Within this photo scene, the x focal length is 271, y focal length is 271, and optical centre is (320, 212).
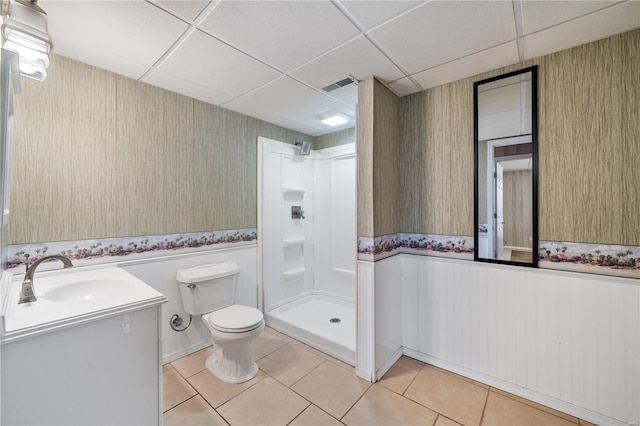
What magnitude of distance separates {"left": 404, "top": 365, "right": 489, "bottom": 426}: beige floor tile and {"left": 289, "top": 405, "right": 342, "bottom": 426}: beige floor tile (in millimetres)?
581

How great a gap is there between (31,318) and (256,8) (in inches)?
66.2

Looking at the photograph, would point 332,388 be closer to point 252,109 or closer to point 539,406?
point 539,406

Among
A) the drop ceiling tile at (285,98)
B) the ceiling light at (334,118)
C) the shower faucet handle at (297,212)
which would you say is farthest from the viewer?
the shower faucet handle at (297,212)

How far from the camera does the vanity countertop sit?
1059mm

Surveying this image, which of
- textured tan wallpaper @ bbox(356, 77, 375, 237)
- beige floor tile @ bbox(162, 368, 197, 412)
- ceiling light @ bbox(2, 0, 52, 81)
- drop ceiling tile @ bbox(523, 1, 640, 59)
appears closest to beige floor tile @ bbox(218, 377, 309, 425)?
beige floor tile @ bbox(162, 368, 197, 412)

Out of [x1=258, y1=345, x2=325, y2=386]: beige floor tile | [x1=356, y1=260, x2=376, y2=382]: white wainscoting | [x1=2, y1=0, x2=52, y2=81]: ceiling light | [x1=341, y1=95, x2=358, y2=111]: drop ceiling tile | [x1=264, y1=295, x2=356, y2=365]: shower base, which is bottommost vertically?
[x1=258, y1=345, x2=325, y2=386]: beige floor tile

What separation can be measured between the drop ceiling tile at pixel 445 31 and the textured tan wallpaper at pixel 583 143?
437 mm

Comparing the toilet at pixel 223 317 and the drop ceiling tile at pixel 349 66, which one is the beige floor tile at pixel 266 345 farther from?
the drop ceiling tile at pixel 349 66

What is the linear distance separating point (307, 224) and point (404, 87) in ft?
6.33

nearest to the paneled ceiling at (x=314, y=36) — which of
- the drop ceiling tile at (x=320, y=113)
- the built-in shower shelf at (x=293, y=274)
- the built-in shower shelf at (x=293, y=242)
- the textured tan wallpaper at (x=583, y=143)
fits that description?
the textured tan wallpaper at (x=583, y=143)

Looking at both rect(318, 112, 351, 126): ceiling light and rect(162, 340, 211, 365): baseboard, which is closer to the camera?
rect(162, 340, 211, 365): baseboard

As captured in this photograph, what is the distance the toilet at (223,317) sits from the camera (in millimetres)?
1966

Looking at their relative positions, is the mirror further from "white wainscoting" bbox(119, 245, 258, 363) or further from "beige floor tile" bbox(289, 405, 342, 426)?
"white wainscoting" bbox(119, 245, 258, 363)

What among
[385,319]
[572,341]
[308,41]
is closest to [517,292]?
[572,341]
